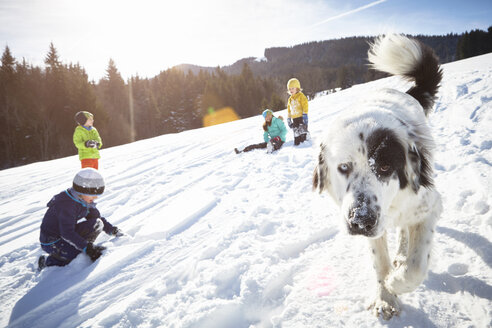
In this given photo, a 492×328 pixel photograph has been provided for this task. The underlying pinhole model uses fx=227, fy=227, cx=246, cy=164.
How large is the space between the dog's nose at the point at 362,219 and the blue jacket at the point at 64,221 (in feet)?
10.9

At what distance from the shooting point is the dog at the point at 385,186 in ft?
5.11

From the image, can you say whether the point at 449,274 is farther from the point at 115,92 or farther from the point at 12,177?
the point at 115,92

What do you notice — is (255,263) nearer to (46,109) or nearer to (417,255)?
(417,255)

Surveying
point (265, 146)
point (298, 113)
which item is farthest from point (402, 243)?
point (265, 146)

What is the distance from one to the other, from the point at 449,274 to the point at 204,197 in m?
3.64

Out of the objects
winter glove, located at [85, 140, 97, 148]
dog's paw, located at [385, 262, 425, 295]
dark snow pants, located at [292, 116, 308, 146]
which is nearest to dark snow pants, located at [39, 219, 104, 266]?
winter glove, located at [85, 140, 97, 148]

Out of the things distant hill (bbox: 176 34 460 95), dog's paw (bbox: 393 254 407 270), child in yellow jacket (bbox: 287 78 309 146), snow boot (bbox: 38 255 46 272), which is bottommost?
snow boot (bbox: 38 255 46 272)

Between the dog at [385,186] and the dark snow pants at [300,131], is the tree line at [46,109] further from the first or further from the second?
the dog at [385,186]

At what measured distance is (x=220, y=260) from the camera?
2.56m

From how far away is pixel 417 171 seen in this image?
1.76 m

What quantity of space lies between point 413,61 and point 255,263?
367 centimetres

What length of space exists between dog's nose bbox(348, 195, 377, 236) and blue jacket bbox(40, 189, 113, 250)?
333cm

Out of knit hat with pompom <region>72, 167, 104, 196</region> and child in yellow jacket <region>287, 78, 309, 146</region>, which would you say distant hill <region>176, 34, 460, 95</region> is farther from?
knit hat with pompom <region>72, 167, 104, 196</region>

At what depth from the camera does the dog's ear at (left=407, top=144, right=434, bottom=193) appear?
69.4 inches
